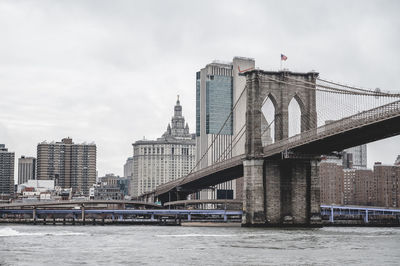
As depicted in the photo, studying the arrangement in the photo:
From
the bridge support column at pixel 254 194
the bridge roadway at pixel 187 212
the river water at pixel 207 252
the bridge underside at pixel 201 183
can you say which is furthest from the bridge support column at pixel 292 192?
the bridge roadway at pixel 187 212

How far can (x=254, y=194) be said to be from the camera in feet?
256

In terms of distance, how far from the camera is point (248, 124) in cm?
7944

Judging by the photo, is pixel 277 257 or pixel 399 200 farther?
pixel 399 200

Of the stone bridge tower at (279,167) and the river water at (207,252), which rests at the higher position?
the stone bridge tower at (279,167)

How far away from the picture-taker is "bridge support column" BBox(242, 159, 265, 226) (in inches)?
3054

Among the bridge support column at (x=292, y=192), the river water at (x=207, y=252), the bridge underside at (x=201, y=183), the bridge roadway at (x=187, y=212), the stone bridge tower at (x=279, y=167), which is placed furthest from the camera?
the bridge roadway at (x=187, y=212)

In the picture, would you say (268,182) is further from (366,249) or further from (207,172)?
(366,249)

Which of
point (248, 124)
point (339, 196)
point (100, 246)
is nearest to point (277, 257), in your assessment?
point (100, 246)

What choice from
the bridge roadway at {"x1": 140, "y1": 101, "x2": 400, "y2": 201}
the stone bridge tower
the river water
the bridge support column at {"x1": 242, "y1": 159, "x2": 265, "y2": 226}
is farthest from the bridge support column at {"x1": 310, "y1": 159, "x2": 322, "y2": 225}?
the river water

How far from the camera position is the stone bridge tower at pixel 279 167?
7819 centimetres

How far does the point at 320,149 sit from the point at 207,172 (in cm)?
2765

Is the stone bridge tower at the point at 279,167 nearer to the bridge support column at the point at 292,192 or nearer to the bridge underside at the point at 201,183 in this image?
the bridge support column at the point at 292,192

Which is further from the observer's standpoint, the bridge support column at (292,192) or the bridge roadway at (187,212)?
A: the bridge roadway at (187,212)

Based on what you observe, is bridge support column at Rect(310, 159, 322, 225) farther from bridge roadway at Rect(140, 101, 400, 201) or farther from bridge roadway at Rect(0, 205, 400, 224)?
bridge roadway at Rect(0, 205, 400, 224)
